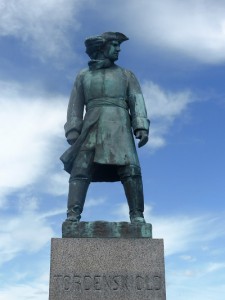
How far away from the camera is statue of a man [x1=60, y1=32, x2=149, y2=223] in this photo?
958 centimetres

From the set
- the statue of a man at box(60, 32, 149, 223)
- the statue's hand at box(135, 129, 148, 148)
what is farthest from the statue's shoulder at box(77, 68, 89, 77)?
the statue's hand at box(135, 129, 148, 148)

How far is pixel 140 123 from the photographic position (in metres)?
9.97

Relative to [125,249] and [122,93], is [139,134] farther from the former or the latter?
[125,249]

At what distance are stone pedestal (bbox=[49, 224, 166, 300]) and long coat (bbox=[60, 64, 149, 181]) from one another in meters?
1.48

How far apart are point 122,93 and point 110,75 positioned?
422mm

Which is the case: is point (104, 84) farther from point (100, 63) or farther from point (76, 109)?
point (76, 109)

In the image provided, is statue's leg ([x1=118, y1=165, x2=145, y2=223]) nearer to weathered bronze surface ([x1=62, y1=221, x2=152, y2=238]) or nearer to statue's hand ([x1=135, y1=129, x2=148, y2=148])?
weathered bronze surface ([x1=62, y1=221, x2=152, y2=238])

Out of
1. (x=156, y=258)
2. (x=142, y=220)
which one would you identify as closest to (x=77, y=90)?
(x=142, y=220)

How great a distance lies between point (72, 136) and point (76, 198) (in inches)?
49.8

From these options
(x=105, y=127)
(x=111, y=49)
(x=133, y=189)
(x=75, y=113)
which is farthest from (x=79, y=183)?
(x=111, y=49)

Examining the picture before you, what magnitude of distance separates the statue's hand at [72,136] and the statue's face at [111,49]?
1.65m

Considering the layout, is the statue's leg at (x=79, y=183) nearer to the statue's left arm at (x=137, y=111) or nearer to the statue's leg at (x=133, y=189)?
the statue's leg at (x=133, y=189)

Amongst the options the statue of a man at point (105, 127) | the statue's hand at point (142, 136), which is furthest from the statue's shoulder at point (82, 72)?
the statue's hand at point (142, 136)

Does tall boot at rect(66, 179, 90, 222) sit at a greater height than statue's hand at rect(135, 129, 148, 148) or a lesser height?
lesser
